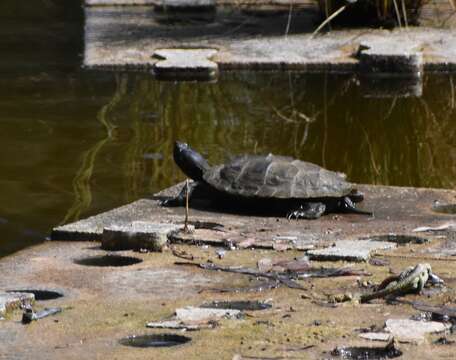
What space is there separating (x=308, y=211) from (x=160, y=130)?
2585mm

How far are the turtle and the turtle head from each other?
7.4 inches

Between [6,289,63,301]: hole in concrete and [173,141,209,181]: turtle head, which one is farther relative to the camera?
[173,141,209,181]: turtle head

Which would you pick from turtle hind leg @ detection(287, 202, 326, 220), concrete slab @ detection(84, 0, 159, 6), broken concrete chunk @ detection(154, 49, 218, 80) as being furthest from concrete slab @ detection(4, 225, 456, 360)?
concrete slab @ detection(84, 0, 159, 6)

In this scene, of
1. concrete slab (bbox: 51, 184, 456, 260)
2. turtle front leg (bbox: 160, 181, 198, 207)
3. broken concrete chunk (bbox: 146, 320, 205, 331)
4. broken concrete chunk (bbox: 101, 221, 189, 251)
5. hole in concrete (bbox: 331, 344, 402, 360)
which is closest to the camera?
hole in concrete (bbox: 331, 344, 402, 360)

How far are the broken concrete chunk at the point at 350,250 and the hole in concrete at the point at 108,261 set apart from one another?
2.34ft

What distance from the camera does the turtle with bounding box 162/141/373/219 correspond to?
6.79 metres

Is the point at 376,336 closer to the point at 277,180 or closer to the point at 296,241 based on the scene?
the point at 296,241

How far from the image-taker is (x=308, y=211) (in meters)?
6.79

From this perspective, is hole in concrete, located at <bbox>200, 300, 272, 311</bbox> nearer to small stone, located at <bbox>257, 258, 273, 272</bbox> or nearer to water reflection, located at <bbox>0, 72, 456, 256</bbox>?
small stone, located at <bbox>257, 258, 273, 272</bbox>

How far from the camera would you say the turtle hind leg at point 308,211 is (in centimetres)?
677

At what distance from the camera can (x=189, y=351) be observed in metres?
4.48

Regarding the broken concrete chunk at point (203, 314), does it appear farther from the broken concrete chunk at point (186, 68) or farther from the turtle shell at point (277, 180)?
the broken concrete chunk at point (186, 68)

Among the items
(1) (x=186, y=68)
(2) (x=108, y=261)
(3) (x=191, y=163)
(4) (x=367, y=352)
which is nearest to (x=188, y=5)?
(1) (x=186, y=68)

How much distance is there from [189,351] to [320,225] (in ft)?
7.41
